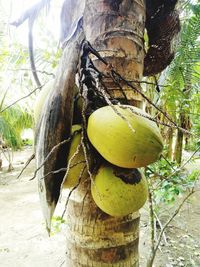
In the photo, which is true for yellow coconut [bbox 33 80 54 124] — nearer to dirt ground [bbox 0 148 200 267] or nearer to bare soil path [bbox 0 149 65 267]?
dirt ground [bbox 0 148 200 267]

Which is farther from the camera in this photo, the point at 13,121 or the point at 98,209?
the point at 13,121

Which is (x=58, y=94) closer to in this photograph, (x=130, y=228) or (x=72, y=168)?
(x=72, y=168)

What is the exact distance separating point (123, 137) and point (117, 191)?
12cm

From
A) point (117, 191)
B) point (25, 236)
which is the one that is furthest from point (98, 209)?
point (25, 236)

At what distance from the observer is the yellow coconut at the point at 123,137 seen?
578 mm

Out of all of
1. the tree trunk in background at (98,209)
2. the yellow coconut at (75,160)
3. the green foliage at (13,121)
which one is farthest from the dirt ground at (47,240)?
the green foliage at (13,121)

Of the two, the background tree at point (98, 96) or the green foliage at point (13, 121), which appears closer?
the background tree at point (98, 96)

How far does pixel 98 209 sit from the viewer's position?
0.69m

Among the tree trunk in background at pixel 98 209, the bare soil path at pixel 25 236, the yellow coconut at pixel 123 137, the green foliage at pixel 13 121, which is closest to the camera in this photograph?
the yellow coconut at pixel 123 137

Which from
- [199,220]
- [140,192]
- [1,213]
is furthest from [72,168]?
[1,213]

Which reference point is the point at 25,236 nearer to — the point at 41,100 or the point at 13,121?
the point at 41,100

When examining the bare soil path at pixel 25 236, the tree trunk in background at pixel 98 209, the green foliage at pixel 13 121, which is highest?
the tree trunk in background at pixel 98 209

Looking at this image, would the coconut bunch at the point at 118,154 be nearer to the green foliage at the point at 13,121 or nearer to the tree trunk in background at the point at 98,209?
the tree trunk in background at the point at 98,209

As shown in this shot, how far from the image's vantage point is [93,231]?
27.2 inches
